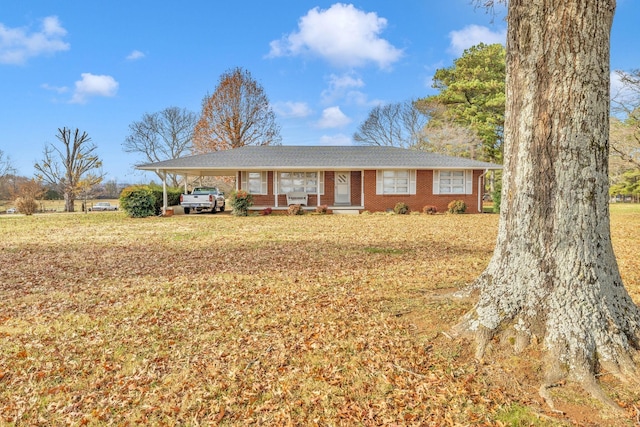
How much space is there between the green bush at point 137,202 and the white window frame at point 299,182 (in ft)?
23.8

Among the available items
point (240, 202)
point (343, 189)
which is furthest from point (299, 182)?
point (240, 202)

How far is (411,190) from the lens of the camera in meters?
20.9

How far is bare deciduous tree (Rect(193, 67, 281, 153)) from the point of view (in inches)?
1253

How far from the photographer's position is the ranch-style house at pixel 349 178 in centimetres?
2027

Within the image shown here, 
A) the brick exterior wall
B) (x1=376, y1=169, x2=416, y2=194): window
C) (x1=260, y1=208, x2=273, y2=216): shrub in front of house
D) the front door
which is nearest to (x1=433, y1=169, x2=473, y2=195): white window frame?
the brick exterior wall

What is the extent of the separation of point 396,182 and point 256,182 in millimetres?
8328

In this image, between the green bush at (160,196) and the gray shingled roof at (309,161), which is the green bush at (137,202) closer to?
the green bush at (160,196)

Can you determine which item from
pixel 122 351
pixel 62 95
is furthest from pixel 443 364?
pixel 62 95

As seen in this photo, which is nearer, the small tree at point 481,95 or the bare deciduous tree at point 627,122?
the bare deciduous tree at point 627,122

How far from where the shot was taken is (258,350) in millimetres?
3438

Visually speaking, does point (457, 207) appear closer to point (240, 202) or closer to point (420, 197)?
point (420, 197)

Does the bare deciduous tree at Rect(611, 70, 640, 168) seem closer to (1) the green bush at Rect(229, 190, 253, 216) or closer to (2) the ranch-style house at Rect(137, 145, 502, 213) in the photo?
(2) the ranch-style house at Rect(137, 145, 502, 213)

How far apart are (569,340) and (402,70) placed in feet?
83.1

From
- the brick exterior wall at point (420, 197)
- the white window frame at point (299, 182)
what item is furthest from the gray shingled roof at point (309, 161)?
the white window frame at point (299, 182)
